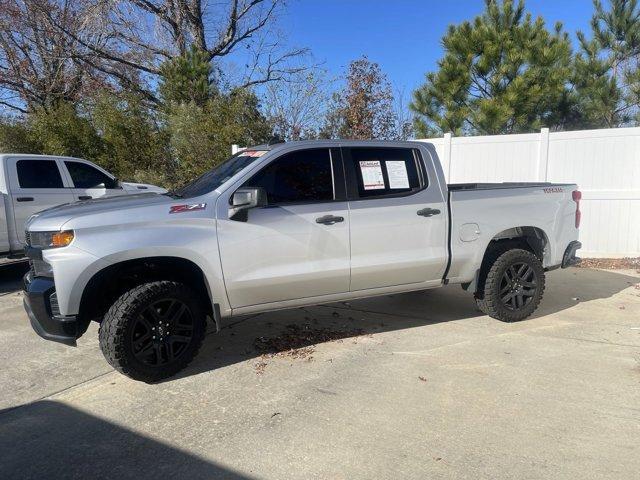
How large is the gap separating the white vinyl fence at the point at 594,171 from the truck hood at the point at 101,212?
7.48 meters

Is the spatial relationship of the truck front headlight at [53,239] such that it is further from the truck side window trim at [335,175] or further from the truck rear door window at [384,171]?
the truck rear door window at [384,171]

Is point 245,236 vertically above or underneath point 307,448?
above

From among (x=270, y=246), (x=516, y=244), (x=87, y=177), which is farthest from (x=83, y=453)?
(x=87, y=177)

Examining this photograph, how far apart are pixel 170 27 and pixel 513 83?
12.1 metres

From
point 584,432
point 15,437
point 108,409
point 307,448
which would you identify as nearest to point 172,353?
point 108,409

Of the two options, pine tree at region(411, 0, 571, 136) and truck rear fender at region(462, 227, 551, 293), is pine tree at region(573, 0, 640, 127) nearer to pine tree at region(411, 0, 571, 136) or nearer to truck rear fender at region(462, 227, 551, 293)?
pine tree at region(411, 0, 571, 136)

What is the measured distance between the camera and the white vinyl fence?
9102mm

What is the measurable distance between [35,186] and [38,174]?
229 mm

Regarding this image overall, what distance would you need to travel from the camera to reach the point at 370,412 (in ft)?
12.1

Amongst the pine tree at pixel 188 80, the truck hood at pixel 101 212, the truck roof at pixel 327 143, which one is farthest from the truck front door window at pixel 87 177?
the pine tree at pixel 188 80

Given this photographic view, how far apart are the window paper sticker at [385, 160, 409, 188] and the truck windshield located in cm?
126

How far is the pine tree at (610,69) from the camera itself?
44.2 ft

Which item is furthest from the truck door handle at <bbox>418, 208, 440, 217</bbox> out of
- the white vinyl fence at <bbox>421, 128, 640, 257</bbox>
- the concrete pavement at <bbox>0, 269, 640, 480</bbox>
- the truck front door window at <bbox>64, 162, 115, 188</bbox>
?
the truck front door window at <bbox>64, 162, 115, 188</bbox>

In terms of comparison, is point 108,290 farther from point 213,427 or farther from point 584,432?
point 584,432
